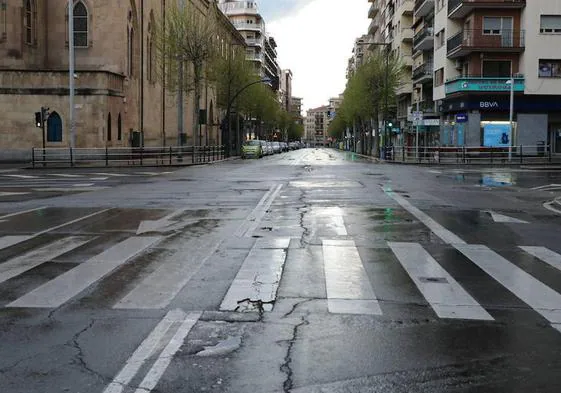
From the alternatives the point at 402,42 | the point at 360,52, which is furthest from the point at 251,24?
the point at 402,42

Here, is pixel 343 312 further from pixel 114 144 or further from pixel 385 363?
pixel 114 144

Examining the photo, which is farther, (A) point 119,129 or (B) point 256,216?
(A) point 119,129

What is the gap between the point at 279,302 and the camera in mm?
6773

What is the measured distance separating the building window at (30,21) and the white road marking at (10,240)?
4155 centimetres

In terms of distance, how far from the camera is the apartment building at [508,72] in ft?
161

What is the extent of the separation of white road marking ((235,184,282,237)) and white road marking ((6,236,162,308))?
5.82 ft

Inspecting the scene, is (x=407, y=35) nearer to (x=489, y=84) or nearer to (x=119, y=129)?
(x=489, y=84)

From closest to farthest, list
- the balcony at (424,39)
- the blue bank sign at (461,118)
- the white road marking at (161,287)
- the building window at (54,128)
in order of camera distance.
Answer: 1. the white road marking at (161,287)
2. the building window at (54,128)
3. the blue bank sign at (461,118)
4. the balcony at (424,39)

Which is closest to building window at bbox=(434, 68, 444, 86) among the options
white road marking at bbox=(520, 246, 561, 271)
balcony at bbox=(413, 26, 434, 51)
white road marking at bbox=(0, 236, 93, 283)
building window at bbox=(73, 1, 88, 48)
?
balcony at bbox=(413, 26, 434, 51)

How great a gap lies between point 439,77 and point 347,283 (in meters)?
53.4

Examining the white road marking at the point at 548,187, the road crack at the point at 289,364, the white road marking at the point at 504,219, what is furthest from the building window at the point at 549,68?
the road crack at the point at 289,364

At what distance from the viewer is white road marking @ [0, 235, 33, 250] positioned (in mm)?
10531

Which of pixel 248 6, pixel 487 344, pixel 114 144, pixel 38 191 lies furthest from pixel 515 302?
pixel 248 6

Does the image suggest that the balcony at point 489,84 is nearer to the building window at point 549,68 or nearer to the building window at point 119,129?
the building window at point 549,68
